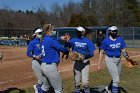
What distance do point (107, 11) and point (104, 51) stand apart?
71.4 meters

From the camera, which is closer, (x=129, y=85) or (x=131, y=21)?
(x=129, y=85)

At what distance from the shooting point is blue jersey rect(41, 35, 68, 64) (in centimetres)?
877

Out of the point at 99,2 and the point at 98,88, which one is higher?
the point at 99,2

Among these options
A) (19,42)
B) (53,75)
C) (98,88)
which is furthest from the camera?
(19,42)

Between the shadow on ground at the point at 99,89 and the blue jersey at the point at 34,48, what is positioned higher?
the blue jersey at the point at 34,48

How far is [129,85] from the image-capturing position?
14195 mm

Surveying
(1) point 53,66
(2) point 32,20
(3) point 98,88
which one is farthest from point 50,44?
(2) point 32,20

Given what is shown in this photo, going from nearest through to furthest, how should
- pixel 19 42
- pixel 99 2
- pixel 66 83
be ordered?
1. pixel 66 83
2. pixel 19 42
3. pixel 99 2

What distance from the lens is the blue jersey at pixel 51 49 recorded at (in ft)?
28.8

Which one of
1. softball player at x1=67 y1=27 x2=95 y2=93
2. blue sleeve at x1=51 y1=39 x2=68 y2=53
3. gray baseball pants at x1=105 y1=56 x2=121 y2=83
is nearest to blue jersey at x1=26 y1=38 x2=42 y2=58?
softball player at x1=67 y1=27 x2=95 y2=93

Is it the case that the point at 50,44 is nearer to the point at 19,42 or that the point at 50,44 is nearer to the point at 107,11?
the point at 19,42

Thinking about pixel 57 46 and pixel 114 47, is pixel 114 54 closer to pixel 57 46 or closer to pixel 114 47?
pixel 114 47

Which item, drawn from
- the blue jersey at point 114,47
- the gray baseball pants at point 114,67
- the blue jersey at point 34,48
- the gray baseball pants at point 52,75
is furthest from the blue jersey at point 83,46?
the gray baseball pants at point 52,75

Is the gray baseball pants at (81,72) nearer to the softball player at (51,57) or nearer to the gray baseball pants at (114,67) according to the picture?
the gray baseball pants at (114,67)
